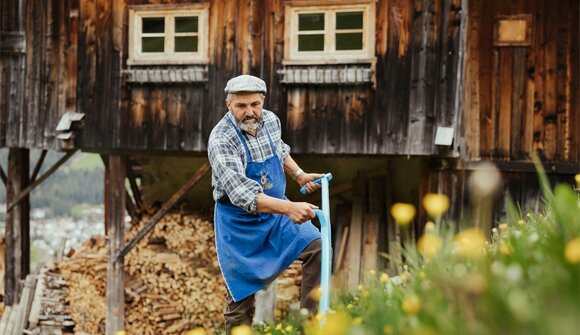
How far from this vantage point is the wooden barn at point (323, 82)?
33.4 ft

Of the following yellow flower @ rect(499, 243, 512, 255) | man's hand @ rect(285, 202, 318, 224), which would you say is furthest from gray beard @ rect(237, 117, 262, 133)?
yellow flower @ rect(499, 243, 512, 255)

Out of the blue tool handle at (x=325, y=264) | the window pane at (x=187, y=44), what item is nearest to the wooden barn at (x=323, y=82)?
the window pane at (x=187, y=44)

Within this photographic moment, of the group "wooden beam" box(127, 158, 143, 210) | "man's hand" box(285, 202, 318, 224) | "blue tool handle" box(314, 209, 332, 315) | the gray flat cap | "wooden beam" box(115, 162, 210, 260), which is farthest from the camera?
"wooden beam" box(127, 158, 143, 210)

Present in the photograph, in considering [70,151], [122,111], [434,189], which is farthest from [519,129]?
[70,151]

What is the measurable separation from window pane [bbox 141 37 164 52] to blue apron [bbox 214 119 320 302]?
5.80m

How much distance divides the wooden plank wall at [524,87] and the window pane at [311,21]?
6.15ft

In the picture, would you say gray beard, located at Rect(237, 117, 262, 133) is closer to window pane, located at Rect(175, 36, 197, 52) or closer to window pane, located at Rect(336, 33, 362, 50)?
window pane, located at Rect(336, 33, 362, 50)

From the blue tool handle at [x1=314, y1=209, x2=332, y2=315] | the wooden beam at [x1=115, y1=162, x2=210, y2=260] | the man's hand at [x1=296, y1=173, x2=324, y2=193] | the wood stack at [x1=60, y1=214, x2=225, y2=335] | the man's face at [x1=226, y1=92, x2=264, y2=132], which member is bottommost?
the wood stack at [x1=60, y1=214, x2=225, y2=335]

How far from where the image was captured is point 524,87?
10.7 metres

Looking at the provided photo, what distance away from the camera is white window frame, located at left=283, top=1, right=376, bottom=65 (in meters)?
10.2

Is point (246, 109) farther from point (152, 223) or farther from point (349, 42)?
point (152, 223)

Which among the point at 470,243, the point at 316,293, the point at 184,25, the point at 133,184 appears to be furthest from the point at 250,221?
the point at 133,184

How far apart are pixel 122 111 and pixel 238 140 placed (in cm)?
601

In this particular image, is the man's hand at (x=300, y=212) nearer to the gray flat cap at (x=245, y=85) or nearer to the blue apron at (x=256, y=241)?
the blue apron at (x=256, y=241)
